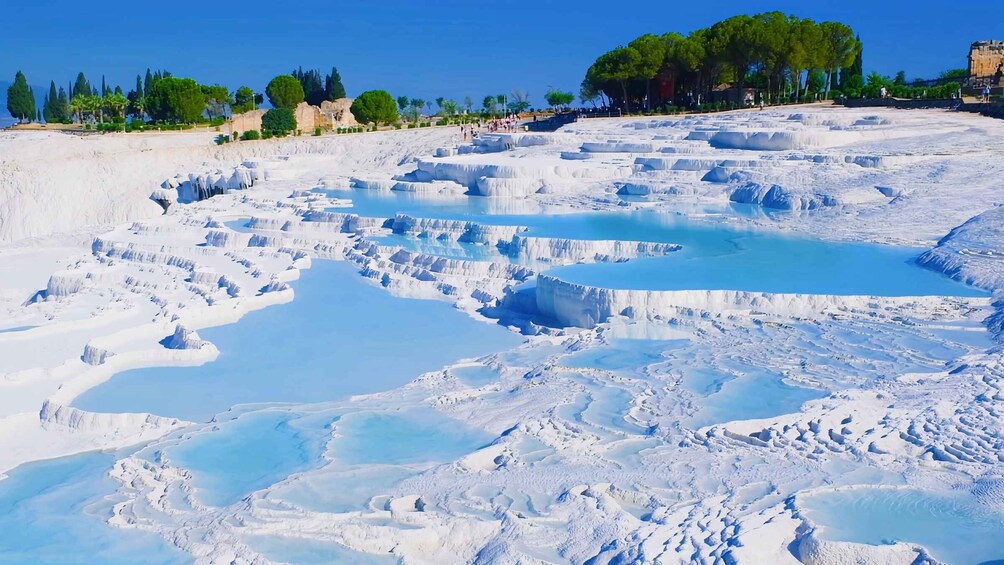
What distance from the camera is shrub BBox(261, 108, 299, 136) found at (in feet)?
102

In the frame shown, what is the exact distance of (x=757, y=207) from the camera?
1552 cm

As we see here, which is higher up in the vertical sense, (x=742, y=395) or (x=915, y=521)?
(x=742, y=395)

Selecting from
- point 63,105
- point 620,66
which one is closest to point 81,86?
point 63,105

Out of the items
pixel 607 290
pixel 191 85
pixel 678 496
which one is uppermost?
pixel 191 85

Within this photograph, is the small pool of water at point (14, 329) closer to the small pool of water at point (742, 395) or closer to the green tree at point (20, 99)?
the small pool of water at point (742, 395)

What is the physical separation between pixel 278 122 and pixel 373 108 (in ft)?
15.9

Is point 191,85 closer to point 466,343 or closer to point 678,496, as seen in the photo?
point 466,343

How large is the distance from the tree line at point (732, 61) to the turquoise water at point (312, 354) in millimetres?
19783

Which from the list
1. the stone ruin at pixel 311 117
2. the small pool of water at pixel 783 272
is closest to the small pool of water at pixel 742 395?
the small pool of water at pixel 783 272

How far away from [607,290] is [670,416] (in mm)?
2681

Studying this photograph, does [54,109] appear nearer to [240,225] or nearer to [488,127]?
[488,127]

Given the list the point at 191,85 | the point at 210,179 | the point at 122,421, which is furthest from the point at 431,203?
the point at 191,85

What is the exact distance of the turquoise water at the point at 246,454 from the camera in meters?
6.12

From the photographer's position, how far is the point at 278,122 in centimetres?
3127
